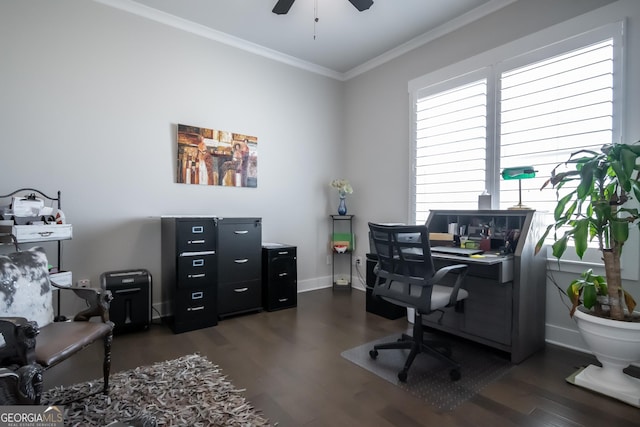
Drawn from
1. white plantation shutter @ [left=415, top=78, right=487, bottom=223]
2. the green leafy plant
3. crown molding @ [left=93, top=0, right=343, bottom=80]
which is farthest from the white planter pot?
crown molding @ [left=93, top=0, right=343, bottom=80]

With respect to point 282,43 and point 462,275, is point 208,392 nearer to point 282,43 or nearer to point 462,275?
point 462,275

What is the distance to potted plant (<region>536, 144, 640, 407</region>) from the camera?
185 centimetres

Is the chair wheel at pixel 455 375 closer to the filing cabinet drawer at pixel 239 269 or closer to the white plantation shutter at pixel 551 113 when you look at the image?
the white plantation shutter at pixel 551 113

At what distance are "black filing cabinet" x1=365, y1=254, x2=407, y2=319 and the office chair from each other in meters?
0.85

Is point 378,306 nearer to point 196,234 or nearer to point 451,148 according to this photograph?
point 451,148

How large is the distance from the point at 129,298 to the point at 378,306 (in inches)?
95.6

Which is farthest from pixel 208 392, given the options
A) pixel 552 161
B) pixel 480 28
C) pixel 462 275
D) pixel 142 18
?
pixel 480 28

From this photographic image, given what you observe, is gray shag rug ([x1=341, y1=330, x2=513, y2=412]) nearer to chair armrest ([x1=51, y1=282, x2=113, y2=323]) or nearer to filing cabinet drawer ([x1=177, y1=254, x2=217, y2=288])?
filing cabinet drawer ([x1=177, y1=254, x2=217, y2=288])

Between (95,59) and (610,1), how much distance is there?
4318 millimetres

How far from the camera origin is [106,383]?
6.07 feet

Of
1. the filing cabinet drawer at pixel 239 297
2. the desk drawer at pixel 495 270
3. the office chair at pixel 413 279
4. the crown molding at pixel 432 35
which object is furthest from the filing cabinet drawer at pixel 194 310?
the crown molding at pixel 432 35

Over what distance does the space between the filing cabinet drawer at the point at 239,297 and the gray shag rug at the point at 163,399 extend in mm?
1050

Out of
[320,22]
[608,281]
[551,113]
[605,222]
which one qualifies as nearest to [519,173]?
[551,113]

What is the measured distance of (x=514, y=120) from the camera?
2.84 m
